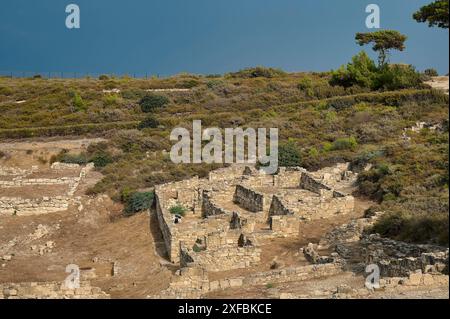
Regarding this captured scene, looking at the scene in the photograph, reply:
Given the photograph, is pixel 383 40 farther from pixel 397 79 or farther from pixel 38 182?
pixel 38 182

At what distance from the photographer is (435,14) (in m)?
19.1

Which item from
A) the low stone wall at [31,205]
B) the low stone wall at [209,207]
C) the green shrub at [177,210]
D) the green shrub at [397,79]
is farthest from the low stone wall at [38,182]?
the green shrub at [397,79]

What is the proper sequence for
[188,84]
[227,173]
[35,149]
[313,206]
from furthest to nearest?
[188,84], [35,149], [227,173], [313,206]

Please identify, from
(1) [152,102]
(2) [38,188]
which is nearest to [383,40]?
(1) [152,102]

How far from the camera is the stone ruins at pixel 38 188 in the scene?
2717 centimetres

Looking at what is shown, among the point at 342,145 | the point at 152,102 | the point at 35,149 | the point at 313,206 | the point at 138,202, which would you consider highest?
the point at 152,102

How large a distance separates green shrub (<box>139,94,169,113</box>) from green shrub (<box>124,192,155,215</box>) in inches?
927

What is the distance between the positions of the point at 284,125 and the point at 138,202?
1607 cm

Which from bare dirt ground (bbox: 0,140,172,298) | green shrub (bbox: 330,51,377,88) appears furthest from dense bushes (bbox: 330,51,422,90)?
bare dirt ground (bbox: 0,140,172,298)

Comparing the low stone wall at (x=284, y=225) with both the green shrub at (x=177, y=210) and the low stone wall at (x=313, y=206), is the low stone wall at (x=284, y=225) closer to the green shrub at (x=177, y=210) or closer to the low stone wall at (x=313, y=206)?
the low stone wall at (x=313, y=206)

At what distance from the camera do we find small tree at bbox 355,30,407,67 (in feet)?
162

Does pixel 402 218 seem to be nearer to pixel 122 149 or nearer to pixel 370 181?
pixel 370 181

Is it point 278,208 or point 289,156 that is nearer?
point 278,208
